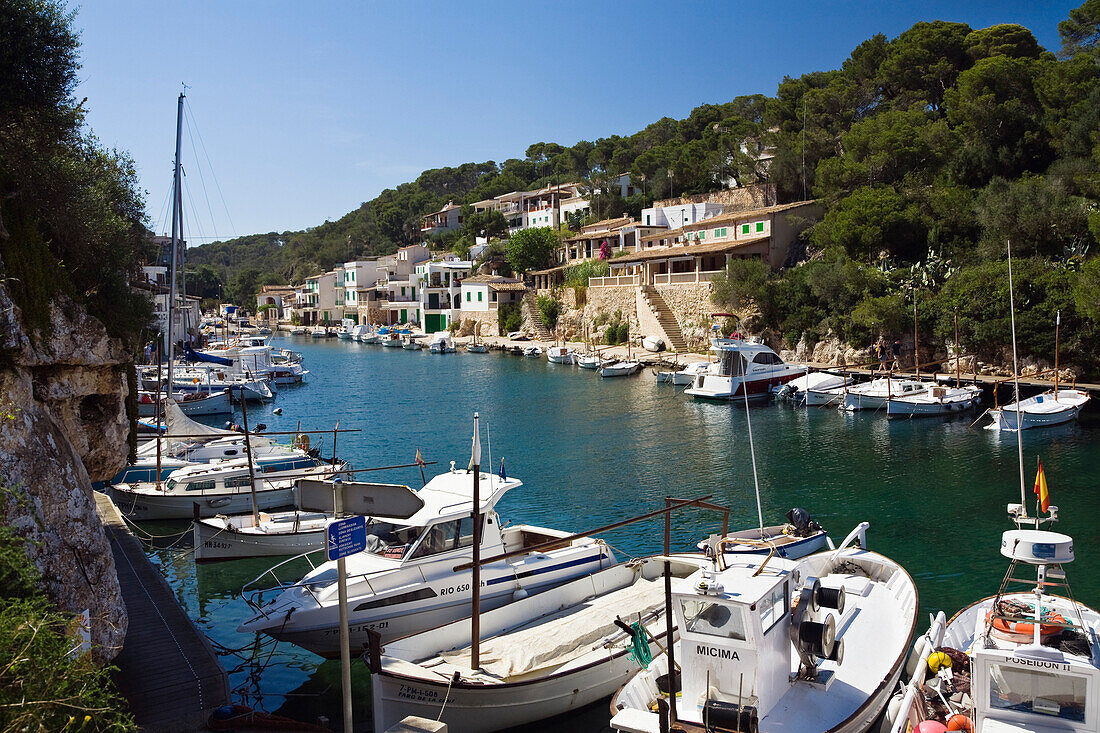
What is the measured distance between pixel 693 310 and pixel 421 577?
45075mm

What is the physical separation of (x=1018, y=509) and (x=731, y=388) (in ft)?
86.6

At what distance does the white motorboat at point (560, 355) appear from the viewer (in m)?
59.2

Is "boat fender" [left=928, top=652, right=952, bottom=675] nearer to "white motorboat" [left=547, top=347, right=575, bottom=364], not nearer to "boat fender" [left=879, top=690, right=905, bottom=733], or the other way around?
"boat fender" [left=879, top=690, right=905, bottom=733]

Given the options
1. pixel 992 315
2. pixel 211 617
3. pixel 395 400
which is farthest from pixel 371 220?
pixel 211 617

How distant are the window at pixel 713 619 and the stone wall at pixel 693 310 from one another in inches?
1779

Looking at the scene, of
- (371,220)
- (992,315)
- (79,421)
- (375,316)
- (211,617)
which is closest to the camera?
(79,421)

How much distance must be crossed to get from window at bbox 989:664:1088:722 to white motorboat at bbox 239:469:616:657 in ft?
20.6

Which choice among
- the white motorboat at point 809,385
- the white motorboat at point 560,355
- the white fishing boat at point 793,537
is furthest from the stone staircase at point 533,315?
the white fishing boat at point 793,537

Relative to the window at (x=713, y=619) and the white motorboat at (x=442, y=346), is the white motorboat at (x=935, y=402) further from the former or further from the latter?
the white motorboat at (x=442, y=346)

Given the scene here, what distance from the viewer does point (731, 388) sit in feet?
130

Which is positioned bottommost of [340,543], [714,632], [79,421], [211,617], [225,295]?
[211,617]

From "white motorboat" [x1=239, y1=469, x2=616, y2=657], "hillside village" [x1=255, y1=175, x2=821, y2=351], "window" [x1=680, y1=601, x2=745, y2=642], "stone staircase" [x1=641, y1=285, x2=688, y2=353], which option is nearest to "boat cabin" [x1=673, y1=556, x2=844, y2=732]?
"window" [x1=680, y1=601, x2=745, y2=642]

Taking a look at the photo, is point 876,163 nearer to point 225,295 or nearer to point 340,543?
point 340,543

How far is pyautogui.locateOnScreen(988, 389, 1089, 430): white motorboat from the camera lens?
29.7m
